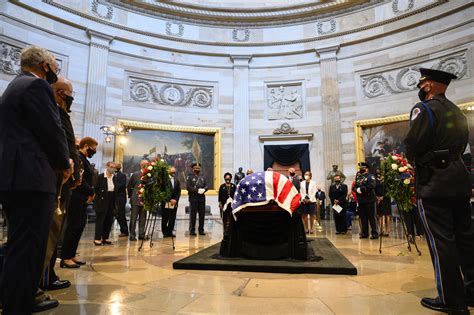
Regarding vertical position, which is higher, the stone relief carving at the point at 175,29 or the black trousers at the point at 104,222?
the stone relief carving at the point at 175,29

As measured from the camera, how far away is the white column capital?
49.3 feet

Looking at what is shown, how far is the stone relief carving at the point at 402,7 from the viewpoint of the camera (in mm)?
13562

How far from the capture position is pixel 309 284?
3217mm

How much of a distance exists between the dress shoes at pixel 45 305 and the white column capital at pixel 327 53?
602 inches

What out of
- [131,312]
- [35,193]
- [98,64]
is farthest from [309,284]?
[98,64]

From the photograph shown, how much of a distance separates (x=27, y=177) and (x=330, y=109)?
14339 mm

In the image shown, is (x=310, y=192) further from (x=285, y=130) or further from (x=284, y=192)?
(x=285, y=130)

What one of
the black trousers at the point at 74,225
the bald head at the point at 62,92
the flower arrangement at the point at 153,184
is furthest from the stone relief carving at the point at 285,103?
the bald head at the point at 62,92

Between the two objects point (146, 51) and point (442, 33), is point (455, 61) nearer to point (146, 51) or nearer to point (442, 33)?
point (442, 33)

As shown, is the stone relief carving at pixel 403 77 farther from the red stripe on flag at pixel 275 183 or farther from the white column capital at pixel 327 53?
the red stripe on flag at pixel 275 183

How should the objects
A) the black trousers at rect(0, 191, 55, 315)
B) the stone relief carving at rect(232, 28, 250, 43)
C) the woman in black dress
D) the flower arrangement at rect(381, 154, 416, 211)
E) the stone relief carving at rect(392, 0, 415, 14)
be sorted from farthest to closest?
the stone relief carving at rect(232, 28, 250, 43)
the stone relief carving at rect(392, 0, 415, 14)
the woman in black dress
the flower arrangement at rect(381, 154, 416, 211)
the black trousers at rect(0, 191, 55, 315)

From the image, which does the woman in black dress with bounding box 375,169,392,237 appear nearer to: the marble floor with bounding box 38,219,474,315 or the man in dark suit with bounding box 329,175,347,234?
the man in dark suit with bounding box 329,175,347,234

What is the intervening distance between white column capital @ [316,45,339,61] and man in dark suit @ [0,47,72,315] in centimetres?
1498

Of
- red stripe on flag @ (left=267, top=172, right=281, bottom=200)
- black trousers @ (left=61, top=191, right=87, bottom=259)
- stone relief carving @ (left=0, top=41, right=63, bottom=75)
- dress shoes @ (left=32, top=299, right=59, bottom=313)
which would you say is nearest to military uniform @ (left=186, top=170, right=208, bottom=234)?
black trousers @ (left=61, top=191, right=87, bottom=259)
